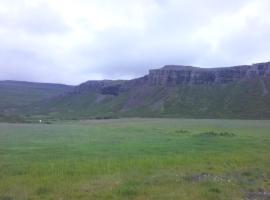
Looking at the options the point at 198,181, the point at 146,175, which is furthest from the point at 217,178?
the point at 146,175

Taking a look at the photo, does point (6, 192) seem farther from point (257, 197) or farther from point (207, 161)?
point (207, 161)

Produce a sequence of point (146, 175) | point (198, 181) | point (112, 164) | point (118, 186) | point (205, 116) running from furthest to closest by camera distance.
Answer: point (205, 116) → point (112, 164) → point (146, 175) → point (198, 181) → point (118, 186)

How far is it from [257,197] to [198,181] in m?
4.16

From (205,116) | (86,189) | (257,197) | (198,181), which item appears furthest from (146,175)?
(205,116)

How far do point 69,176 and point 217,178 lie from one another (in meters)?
7.70

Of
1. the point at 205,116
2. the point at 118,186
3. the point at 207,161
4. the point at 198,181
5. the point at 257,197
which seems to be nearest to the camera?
the point at 257,197

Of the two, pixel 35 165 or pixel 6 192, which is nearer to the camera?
pixel 6 192

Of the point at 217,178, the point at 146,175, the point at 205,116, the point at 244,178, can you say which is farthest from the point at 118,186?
the point at 205,116

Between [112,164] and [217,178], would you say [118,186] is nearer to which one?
[217,178]

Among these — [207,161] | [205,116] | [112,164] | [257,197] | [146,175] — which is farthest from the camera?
[205,116]

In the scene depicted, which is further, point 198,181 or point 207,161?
point 207,161

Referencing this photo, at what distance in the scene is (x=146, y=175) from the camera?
23.9 m

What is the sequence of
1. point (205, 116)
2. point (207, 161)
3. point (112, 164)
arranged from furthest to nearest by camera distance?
point (205, 116) → point (207, 161) → point (112, 164)

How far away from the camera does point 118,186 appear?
20.3m
